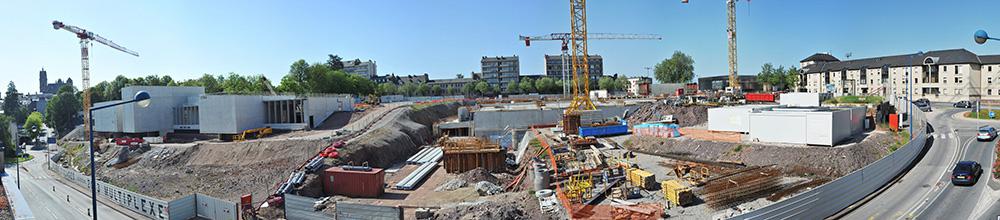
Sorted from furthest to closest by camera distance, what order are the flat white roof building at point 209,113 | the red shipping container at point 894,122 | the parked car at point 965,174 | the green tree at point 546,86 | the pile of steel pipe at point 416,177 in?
1. the green tree at point 546,86
2. the flat white roof building at point 209,113
3. the red shipping container at point 894,122
4. the pile of steel pipe at point 416,177
5. the parked car at point 965,174

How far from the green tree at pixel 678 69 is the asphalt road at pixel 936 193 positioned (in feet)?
303

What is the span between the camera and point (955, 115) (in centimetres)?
4262

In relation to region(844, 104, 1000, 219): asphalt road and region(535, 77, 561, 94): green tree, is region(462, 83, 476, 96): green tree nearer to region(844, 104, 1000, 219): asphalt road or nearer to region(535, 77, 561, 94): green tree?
region(535, 77, 561, 94): green tree

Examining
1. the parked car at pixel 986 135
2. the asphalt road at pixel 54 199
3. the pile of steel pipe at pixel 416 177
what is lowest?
the asphalt road at pixel 54 199

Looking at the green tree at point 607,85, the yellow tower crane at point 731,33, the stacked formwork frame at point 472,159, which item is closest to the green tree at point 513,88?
the green tree at point 607,85

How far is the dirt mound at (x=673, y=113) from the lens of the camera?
145 feet

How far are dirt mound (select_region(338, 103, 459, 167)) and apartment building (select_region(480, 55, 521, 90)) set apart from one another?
73641 mm

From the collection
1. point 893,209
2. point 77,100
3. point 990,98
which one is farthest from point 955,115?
point 77,100

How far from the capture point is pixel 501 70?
13225cm

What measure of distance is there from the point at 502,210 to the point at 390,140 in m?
24.4

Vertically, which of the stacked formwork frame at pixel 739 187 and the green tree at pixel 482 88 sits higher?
the green tree at pixel 482 88

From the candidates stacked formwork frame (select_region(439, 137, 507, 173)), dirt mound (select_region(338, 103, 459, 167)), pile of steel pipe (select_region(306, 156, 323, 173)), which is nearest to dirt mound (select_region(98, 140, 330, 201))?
pile of steel pipe (select_region(306, 156, 323, 173))

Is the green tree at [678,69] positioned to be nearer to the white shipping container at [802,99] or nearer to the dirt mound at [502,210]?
the white shipping container at [802,99]

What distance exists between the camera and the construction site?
63.3 ft
